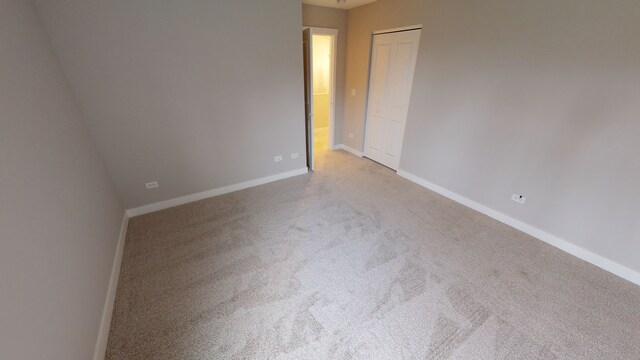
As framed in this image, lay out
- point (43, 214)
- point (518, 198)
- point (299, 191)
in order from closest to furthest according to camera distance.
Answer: point (43, 214)
point (518, 198)
point (299, 191)

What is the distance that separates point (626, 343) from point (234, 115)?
394cm

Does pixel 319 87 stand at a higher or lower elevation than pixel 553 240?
higher

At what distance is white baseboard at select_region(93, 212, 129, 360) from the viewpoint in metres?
1.50

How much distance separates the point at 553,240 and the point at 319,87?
17.7 feet

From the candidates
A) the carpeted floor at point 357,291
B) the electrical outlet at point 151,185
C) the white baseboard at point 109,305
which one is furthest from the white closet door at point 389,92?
the white baseboard at point 109,305

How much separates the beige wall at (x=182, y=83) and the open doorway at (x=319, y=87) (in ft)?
1.07

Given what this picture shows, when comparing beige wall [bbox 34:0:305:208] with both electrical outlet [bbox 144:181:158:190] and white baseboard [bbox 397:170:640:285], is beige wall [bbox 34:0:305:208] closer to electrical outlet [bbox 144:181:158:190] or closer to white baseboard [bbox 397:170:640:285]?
electrical outlet [bbox 144:181:158:190]

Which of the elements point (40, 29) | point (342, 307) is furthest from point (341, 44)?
point (342, 307)

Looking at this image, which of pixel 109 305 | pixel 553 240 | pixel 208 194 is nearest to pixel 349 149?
pixel 208 194

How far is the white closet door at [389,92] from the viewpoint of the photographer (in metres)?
3.45

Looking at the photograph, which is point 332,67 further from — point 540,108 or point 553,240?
point 553,240

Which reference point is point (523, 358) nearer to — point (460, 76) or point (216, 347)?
point (216, 347)

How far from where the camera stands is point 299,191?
3.50 m

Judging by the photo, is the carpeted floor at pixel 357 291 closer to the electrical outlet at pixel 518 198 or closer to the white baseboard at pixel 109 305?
the white baseboard at pixel 109 305
